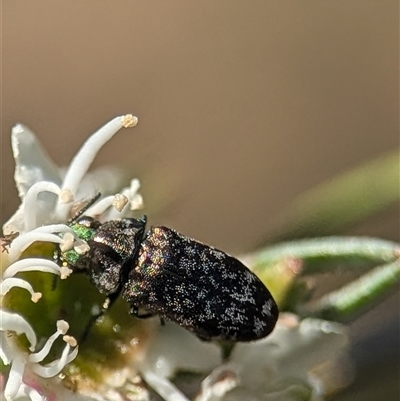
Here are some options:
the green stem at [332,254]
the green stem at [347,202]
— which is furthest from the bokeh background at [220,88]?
the green stem at [332,254]

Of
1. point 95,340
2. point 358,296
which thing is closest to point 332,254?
point 358,296

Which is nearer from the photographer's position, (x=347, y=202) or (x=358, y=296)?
(x=358, y=296)

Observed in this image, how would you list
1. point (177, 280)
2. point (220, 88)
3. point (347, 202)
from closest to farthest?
1. point (177, 280)
2. point (347, 202)
3. point (220, 88)

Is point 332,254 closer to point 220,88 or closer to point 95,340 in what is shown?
point 95,340

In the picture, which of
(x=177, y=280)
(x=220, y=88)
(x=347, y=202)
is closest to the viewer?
(x=177, y=280)

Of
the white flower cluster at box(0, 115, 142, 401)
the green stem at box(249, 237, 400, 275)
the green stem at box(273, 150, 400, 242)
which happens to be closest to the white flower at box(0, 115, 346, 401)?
the white flower cluster at box(0, 115, 142, 401)

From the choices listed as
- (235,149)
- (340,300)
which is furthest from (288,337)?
(235,149)

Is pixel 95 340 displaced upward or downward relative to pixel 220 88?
upward
